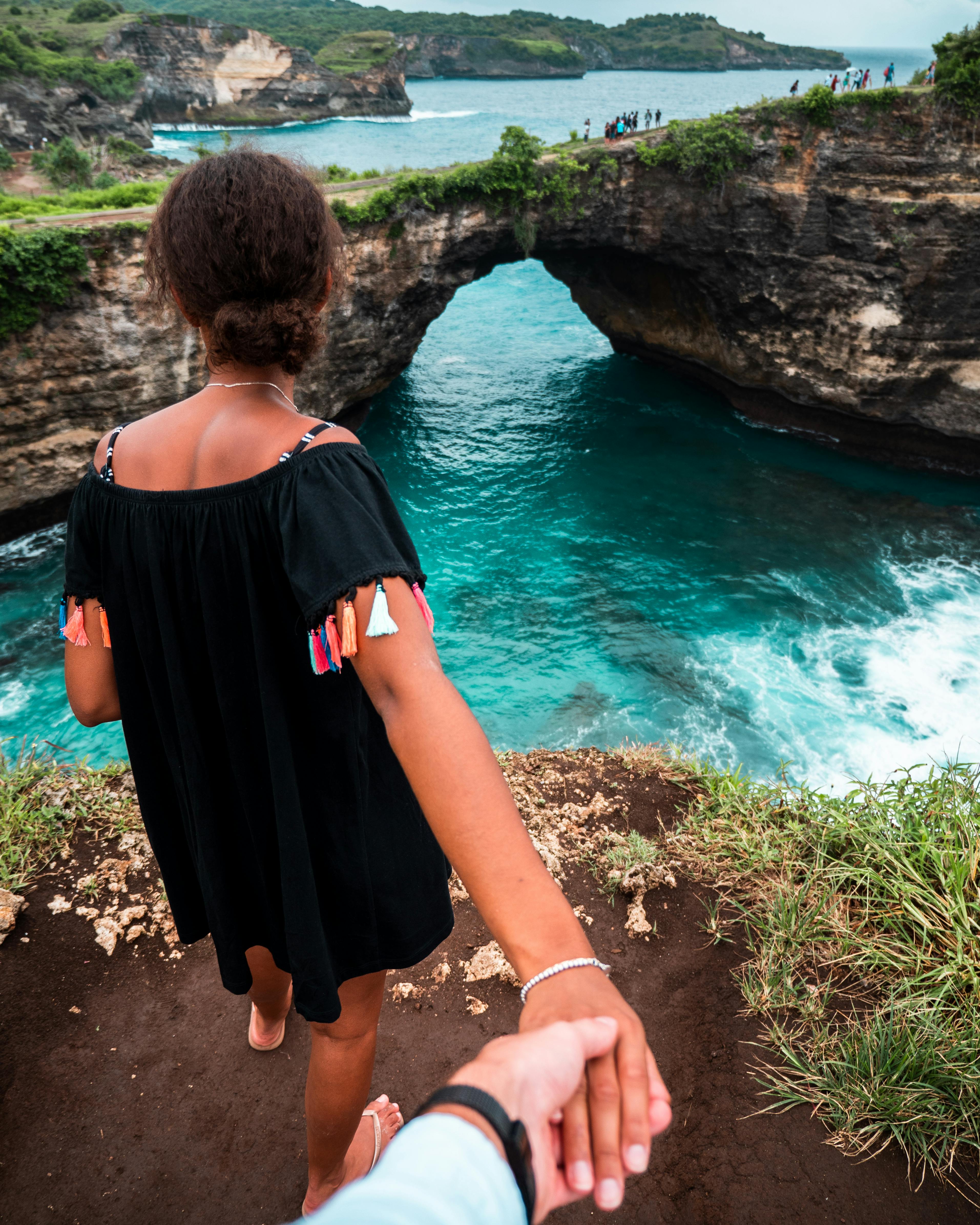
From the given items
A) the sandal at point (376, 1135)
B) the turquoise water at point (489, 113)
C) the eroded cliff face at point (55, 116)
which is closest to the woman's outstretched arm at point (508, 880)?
the sandal at point (376, 1135)

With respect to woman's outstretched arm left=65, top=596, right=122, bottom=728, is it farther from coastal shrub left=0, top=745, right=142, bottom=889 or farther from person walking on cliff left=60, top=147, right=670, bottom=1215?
coastal shrub left=0, top=745, right=142, bottom=889

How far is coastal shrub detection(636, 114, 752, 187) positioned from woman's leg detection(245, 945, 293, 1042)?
16.1 metres

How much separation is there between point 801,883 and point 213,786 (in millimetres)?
2917

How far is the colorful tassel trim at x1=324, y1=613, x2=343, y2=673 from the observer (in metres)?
1.14

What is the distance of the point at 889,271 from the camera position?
13945mm

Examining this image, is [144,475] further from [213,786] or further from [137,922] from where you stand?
[137,922]

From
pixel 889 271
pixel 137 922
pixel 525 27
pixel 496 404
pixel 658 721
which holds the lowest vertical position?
pixel 658 721

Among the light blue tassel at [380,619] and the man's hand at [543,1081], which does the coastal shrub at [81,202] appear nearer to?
the light blue tassel at [380,619]

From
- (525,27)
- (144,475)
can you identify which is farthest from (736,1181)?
(525,27)

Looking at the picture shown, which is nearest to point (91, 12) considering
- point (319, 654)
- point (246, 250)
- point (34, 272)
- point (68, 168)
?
point (68, 168)

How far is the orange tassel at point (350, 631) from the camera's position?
109 cm

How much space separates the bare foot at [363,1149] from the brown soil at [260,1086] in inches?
9.3

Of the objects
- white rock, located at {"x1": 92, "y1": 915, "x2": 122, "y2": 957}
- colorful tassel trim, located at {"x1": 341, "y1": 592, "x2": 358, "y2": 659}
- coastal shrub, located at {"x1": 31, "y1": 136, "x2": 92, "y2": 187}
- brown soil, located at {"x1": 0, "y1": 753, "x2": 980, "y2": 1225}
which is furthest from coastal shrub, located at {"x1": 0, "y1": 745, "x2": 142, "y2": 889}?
coastal shrub, located at {"x1": 31, "y1": 136, "x2": 92, "y2": 187}

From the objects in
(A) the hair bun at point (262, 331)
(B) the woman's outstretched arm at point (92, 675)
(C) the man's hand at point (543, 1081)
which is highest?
(A) the hair bun at point (262, 331)
